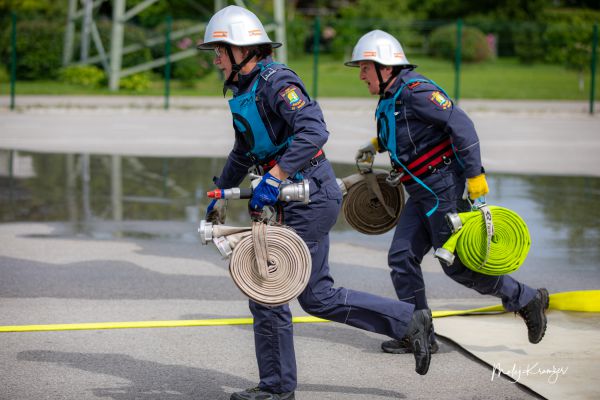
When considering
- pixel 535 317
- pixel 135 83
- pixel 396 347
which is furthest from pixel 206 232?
pixel 135 83

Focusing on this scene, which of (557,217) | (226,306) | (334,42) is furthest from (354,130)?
(334,42)

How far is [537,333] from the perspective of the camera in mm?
5734

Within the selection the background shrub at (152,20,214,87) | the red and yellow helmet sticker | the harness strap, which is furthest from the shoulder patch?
the background shrub at (152,20,214,87)

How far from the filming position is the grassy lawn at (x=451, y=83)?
26.4 m

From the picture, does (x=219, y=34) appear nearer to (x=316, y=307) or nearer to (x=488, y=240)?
(x=316, y=307)

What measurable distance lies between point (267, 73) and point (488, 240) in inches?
58.9

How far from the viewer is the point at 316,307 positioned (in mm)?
5059

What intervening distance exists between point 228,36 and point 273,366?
1.61 meters

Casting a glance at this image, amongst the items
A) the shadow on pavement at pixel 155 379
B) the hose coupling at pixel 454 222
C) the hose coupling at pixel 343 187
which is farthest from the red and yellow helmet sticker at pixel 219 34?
the shadow on pavement at pixel 155 379

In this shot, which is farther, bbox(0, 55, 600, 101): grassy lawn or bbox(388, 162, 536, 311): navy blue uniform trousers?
bbox(0, 55, 600, 101): grassy lawn

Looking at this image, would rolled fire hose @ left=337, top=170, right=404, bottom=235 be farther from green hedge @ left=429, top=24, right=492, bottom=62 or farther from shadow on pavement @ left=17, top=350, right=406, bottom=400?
green hedge @ left=429, top=24, right=492, bottom=62

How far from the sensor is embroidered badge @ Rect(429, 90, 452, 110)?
5559 millimetres

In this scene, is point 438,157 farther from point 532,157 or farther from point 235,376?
point 532,157

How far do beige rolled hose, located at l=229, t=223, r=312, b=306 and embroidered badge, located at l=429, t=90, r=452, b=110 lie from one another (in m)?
1.33
